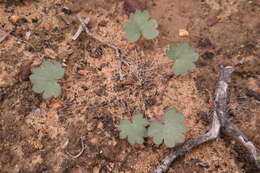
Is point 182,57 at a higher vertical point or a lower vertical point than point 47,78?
higher

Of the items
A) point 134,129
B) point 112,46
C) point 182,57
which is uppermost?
point 182,57

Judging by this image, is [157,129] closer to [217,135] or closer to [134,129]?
[134,129]

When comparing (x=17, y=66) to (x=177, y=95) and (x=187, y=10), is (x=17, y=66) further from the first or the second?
(x=187, y=10)

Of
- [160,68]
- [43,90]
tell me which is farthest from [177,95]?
[43,90]

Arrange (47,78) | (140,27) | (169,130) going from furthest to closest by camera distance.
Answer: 1. (140,27)
2. (47,78)
3. (169,130)

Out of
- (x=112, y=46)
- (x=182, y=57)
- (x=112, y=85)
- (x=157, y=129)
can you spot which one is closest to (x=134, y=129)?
(x=157, y=129)

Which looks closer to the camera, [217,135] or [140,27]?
[217,135]

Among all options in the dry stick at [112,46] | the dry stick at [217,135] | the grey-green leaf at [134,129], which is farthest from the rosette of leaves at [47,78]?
the dry stick at [217,135]
